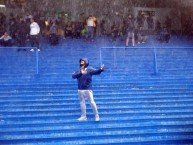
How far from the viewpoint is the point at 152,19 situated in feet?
69.4

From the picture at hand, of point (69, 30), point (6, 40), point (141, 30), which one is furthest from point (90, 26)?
point (6, 40)

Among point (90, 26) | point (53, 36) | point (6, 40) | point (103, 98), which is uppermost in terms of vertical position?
point (90, 26)

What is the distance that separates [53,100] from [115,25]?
1058cm

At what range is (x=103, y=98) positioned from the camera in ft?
35.4

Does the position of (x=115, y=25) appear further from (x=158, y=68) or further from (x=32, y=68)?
(x=32, y=68)

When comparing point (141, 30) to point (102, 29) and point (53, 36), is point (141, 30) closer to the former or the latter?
point (102, 29)

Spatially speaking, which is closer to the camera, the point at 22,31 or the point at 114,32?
the point at 22,31

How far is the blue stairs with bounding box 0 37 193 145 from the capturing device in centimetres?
848

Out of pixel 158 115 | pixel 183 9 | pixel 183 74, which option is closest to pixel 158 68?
pixel 183 74

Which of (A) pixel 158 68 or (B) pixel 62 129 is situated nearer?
(B) pixel 62 129

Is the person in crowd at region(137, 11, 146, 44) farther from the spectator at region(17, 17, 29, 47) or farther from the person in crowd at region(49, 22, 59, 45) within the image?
the spectator at region(17, 17, 29, 47)

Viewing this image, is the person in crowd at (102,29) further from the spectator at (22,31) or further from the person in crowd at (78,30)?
the spectator at (22,31)

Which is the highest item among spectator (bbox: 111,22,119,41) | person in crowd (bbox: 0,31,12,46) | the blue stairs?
spectator (bbox: 111,22,119,41)

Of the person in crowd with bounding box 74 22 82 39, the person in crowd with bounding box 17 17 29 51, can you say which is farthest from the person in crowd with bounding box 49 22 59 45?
the person in crowd with bounding box 74 22 82 39
